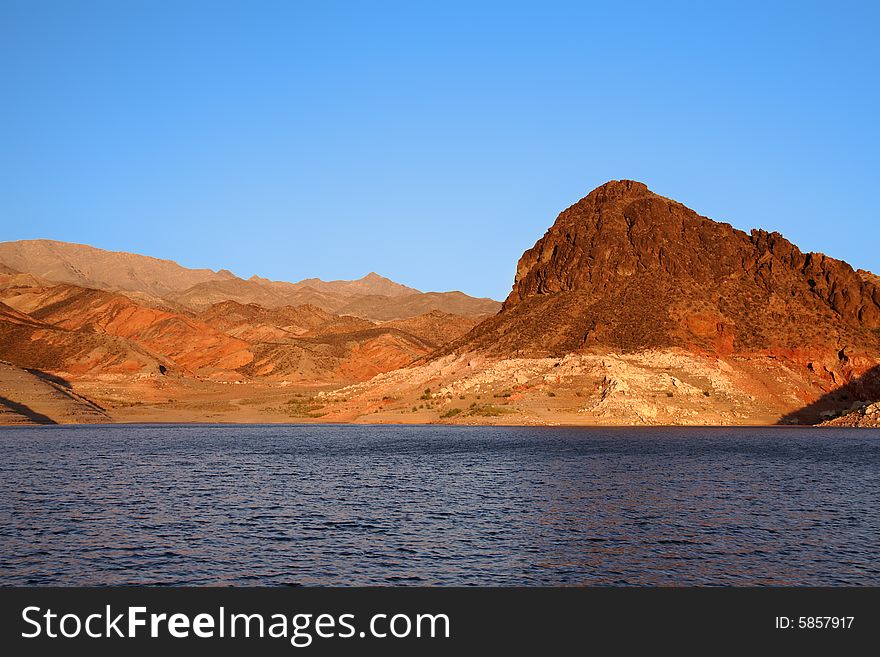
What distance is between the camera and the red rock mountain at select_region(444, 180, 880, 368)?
127m

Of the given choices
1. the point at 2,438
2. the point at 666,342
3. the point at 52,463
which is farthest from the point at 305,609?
the point at 666,342

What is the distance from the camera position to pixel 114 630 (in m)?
22.3

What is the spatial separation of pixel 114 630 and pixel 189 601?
3.04 metres

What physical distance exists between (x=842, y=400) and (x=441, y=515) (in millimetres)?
95646

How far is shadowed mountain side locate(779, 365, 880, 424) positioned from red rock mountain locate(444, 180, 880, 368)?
10.9 ft

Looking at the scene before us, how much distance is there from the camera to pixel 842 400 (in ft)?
393

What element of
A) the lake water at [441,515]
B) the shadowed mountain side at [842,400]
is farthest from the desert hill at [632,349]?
the lake water at [441,515]

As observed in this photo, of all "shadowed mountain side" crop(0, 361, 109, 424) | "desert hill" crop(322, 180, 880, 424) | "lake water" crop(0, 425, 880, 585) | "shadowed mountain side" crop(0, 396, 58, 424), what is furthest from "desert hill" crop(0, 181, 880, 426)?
"lake water" crop(0, 425, 880, 585)

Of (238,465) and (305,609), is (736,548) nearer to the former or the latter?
(305,609)

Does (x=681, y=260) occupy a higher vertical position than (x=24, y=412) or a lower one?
higher

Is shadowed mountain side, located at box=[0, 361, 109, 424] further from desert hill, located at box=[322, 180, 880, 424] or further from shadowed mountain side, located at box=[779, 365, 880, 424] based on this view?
shadowed mountain side, located at box=[779, 365, 880, 424]

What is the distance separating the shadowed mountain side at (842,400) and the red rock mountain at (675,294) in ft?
10.9

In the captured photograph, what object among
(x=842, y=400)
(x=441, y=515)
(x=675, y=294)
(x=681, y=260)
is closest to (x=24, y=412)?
(x=441, y=515)

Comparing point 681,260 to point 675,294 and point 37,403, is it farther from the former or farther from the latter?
point 37,403
